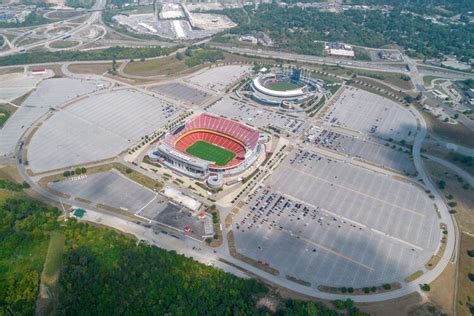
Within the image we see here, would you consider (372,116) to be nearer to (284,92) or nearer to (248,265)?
(284,92)

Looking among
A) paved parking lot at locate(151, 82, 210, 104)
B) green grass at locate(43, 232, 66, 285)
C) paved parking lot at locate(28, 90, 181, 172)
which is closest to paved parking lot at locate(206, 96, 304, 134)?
paved parking lot at locate(151, 82, 210, 104)

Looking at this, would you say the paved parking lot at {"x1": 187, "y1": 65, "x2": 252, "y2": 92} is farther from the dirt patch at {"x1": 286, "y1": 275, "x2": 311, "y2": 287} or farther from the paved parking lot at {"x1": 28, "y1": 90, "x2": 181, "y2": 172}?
the dirt patch at {"x1": 286, "y1": 275, "x2": 311, "y2": 287}

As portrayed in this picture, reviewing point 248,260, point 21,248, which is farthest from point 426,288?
point 21,248

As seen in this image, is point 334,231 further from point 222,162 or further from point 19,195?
point 19,195

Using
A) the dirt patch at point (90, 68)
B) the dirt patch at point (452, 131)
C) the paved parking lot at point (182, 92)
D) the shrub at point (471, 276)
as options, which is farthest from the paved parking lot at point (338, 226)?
the dirt patch at point (90, 68)

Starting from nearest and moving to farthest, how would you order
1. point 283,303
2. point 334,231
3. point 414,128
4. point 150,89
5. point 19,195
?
point 283,303 → point 334,231 → point 19,195 → point 414,128 → point 150,89

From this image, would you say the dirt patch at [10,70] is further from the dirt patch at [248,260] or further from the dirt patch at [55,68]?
the dirt patch at [248,260]

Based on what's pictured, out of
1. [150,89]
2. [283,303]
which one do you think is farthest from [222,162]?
[150,89]
